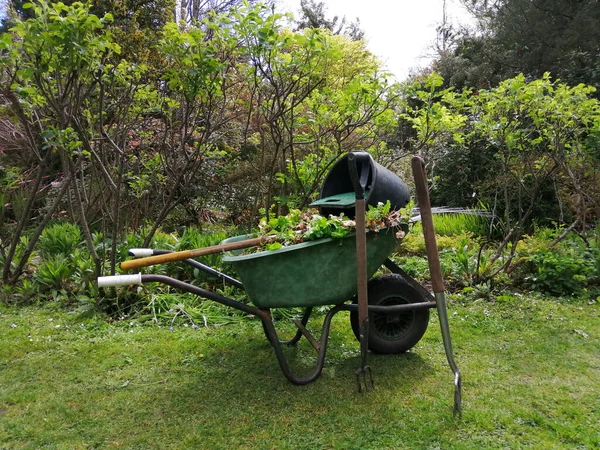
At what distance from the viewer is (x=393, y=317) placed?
279cm

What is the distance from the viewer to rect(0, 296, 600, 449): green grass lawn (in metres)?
1.99

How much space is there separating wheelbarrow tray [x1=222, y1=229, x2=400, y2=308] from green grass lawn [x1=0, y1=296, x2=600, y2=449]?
0.54 m

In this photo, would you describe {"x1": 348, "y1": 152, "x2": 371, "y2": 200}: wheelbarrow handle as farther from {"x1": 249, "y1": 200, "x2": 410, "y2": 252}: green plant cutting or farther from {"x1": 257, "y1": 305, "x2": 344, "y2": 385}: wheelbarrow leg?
{"x1": 257, "y1": 305, "x2": 344, "y2": 385}: wheelbarrow leg

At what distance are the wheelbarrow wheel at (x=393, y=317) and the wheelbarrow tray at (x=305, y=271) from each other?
35 centimetres

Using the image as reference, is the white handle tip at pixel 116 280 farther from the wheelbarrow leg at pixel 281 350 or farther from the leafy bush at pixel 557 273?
the leafy bush at pixel 557 273

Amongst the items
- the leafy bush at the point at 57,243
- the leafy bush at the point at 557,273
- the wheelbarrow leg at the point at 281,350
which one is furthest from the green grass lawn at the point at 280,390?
the leafy bush at the point at 57,243

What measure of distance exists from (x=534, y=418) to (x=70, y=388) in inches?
98.3

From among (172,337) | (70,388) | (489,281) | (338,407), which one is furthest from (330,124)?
(70,388)

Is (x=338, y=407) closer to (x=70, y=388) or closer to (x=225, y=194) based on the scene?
(x=70, y=388)

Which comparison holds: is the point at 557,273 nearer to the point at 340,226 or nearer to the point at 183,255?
the point at 340,226

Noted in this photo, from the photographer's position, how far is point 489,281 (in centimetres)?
416

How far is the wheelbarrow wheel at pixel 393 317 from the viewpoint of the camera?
→ 2.75m

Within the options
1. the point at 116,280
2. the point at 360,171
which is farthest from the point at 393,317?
the point at 116,280

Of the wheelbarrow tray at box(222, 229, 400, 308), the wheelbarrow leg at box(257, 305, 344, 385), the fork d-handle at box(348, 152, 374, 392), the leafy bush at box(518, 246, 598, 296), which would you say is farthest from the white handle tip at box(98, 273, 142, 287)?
the leafy bush at box(518, 246, 598, 296)
